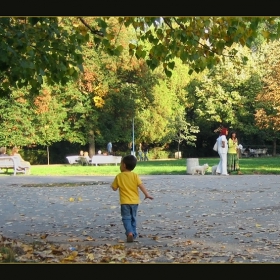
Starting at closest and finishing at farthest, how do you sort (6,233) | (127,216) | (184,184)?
(127,216), (6,233), (184,184)

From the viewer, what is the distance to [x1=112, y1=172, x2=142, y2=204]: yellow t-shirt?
7469 millimetres

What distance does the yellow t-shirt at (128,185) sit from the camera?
747 cm

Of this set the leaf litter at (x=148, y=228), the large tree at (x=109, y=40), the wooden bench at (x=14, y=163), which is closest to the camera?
the leaf litter at (x=148, y=228)

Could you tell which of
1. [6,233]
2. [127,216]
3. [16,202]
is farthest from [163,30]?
[16,202]

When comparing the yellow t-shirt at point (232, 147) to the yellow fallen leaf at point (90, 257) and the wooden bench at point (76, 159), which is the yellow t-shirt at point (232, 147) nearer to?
the wooden bench at point (76, 159)

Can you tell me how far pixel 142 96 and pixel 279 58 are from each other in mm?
10743

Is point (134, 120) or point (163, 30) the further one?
point (134, 120)

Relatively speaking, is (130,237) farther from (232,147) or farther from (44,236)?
(232,147)

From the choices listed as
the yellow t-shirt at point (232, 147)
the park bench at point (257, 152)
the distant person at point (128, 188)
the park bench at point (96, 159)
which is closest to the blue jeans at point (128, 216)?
the distant person at point (128, 188)

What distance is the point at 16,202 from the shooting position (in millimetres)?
12273

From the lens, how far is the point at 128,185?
747 cm

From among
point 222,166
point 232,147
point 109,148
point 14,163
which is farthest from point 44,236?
point 222,166
